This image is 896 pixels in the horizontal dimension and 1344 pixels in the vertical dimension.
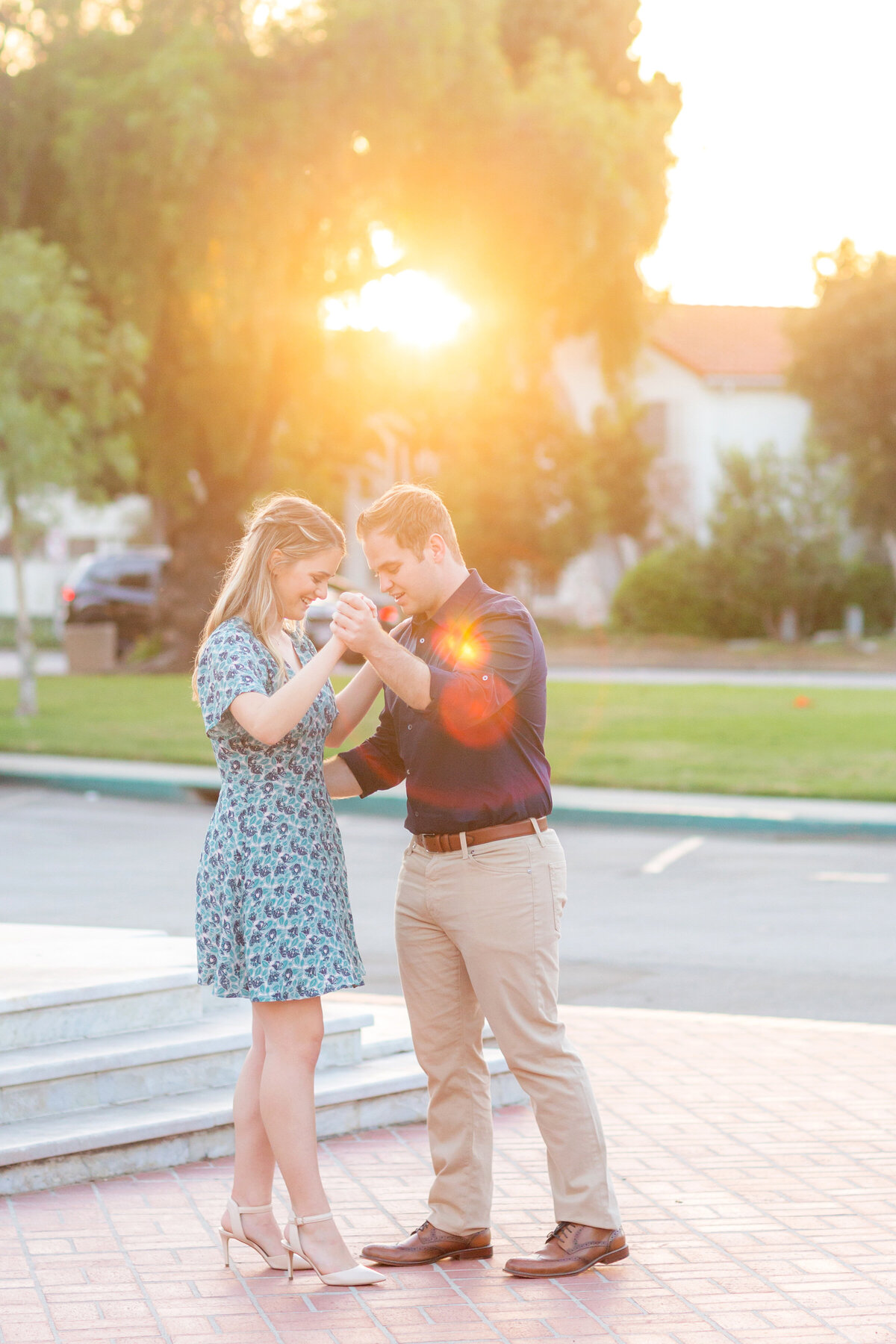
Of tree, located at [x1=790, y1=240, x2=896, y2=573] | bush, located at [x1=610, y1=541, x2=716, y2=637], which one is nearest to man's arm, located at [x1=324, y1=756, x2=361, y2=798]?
bush, located at [x1=610, y1=541, x2=716, y2=637]

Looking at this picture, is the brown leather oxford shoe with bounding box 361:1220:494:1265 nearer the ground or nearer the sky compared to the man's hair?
nearer the ground

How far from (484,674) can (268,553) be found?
0.60m

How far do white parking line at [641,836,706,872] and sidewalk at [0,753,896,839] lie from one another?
0.53 metres

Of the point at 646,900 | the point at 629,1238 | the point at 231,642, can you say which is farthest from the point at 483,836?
the point at 646,900

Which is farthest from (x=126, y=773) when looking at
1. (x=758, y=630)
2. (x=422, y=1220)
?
(x=758, y=630)

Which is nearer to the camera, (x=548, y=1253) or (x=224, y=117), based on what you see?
(x=548, y=1253)

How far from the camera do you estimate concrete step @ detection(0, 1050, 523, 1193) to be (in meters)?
4.96

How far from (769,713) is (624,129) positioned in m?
9.57

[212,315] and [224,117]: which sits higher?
[224,117]

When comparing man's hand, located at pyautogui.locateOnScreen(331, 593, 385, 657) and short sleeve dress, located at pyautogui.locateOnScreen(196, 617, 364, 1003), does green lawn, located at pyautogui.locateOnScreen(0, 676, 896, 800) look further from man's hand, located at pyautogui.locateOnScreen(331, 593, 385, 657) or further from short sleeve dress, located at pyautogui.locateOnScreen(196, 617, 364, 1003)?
man's hand, located at pyautogui.locateOnScreen(331, 593, 385, 657)

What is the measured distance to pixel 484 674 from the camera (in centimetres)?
410

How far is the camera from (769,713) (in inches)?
831

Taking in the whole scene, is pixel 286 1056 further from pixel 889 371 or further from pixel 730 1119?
pixel 889 371

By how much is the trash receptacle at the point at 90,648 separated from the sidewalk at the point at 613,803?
1456cm
